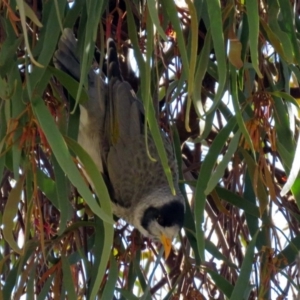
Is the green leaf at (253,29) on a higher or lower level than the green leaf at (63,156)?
higher

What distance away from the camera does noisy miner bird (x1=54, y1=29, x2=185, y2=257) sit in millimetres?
1710

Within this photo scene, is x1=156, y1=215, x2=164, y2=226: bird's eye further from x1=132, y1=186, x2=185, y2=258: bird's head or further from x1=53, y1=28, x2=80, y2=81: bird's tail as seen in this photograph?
x1=53, y1=28, x2=80, y2=81: bird's tail

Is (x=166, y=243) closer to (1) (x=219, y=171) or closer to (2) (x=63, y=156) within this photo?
(1) (x=219, y=171)

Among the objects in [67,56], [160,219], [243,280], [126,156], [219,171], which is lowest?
[243,280]

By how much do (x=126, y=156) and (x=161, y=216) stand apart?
16 centimetres

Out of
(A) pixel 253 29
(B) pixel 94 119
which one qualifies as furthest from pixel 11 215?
(B) pixel 94 119

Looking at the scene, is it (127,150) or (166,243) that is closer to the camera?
(166,243)

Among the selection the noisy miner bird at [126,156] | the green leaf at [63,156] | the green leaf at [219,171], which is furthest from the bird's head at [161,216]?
the green leaf at [63,156]

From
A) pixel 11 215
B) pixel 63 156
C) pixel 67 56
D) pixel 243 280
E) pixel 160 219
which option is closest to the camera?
pixel 63 156

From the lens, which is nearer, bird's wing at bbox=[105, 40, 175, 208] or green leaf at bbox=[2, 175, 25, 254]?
green leaf at bbox=[2, 175, 25, 254]

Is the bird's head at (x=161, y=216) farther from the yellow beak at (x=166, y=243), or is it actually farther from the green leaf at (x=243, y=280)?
the green leaf at (x=243, y=280)

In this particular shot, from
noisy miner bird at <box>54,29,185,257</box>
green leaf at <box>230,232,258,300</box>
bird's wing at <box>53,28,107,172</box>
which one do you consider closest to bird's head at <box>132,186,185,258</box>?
noisy miner bird at <box>54,29,185,257</box>

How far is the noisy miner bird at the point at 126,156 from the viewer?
5.61 ft

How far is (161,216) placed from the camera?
1.82 meters
